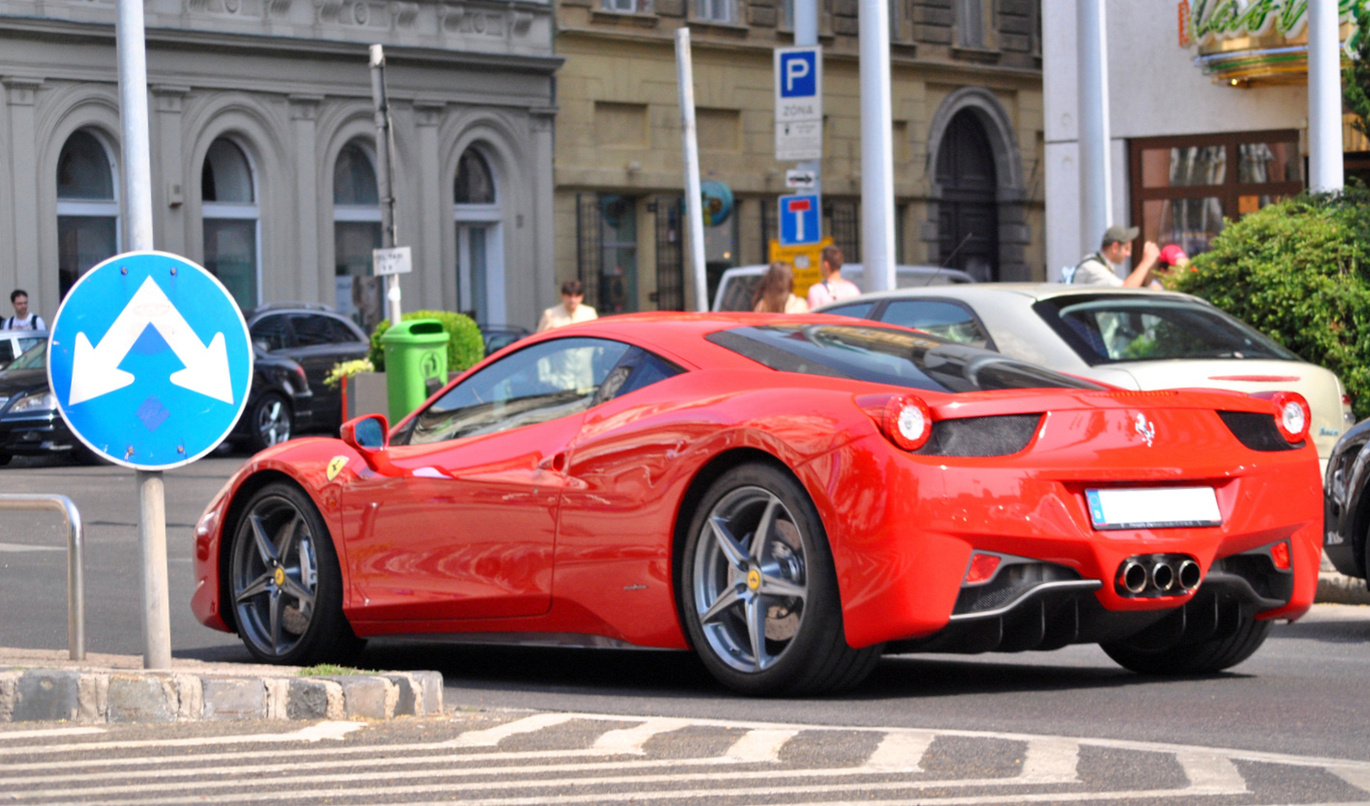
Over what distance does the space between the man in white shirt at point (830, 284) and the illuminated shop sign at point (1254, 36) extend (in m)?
6.54

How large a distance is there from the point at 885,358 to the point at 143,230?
2.37 meters

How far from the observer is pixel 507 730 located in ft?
19.8

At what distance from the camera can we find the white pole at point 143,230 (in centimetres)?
677

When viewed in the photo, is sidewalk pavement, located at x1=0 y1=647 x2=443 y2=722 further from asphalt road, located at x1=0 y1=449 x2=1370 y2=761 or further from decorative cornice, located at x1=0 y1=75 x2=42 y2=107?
decorative cornice, located at x1=0 y1=75 x2=42 y2=107

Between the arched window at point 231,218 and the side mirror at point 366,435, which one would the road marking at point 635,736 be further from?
the arched window at point 231,218

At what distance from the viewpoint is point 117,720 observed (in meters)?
6.40

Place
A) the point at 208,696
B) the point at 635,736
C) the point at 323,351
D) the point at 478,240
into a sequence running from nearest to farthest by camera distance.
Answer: the point at 635,736 → the point at 208,696 → the point at 323,351 → the point at 478,240

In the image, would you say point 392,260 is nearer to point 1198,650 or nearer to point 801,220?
point 801,220

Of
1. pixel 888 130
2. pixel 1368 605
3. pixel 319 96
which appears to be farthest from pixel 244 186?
pixel 1368 605

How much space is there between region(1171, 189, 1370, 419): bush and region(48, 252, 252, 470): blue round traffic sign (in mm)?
8403

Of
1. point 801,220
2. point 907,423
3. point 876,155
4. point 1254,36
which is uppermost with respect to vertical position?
point 1254,36

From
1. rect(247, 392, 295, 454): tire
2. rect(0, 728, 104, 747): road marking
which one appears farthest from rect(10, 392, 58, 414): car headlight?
rect(0, 728, 104, 747): road marking

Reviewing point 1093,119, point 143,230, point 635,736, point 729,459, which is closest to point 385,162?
point 1093,119

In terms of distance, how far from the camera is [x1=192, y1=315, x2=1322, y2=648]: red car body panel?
6250 mm
